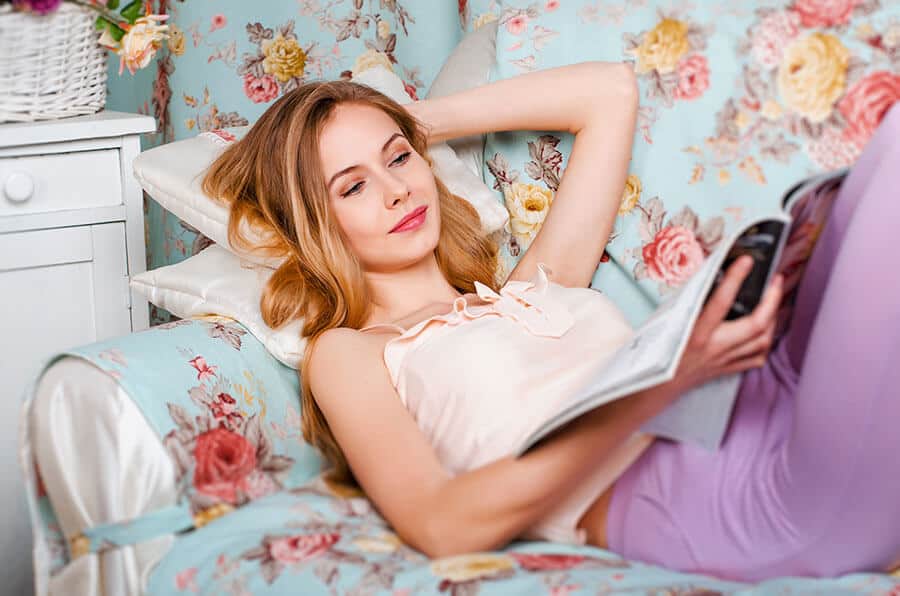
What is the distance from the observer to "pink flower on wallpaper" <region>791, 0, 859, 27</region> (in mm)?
1212

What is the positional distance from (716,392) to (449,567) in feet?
0.97

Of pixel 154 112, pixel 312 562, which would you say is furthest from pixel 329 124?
pixel 154 112

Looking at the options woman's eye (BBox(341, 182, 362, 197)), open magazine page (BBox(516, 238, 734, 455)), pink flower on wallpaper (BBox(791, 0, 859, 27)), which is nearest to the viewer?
open magazine page (BBox(516, 238, 734, 455))

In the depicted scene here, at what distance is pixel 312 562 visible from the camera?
1.03 meters

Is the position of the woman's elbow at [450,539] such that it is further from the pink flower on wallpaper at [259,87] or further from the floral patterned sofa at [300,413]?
the pink flower on wallpaper at [259,87]

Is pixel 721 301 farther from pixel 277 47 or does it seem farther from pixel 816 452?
pixel 277 47

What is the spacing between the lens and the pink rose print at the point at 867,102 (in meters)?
1.07

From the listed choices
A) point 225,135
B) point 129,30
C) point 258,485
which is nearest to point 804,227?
point 258,485

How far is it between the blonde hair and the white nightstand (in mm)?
247

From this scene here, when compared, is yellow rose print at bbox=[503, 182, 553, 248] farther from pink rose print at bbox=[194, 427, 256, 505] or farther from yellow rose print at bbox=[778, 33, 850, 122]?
pink rose print at bbox=[194, 427, 256, 505]

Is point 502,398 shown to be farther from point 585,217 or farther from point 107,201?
point 107,201

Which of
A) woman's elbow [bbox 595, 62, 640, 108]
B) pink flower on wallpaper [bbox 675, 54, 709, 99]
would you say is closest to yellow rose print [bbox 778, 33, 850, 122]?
pink flower on wallpaper [bbox 675, 54, 709, 99]

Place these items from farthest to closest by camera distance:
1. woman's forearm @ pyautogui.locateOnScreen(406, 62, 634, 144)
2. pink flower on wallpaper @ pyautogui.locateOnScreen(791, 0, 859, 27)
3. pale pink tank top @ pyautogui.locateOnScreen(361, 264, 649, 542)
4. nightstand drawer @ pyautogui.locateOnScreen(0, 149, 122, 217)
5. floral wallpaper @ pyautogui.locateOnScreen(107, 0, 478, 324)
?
floral wallpaper @ pyautogui.locateOnScreen(107, 0, 478, 324) → nightstand drawer @ pyautogui.locateOnScreen(0, 149, 122, 217) → woman's forearm @ pyautogui.locateOnScreen(406, 62, 634, 144) → pink flower on wallpaper @ pyautogui.locateOnScreen(791, 0, 859, 27) → pale pink tank top @ pyautogui.locateOnScreen(361, 264, 649, 542)

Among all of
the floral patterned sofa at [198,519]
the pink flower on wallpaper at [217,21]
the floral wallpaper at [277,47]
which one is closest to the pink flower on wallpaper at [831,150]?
the floral patterned sofa at [198,519]
